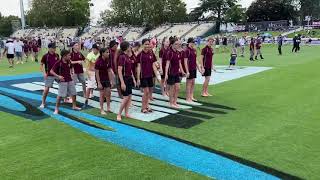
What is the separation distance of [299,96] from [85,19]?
280 feet

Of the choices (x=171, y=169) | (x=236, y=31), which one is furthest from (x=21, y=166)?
(x=236, y=31)

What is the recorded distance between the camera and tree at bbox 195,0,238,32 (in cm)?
8369

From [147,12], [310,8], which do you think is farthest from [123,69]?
[147,12]

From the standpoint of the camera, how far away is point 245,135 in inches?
288

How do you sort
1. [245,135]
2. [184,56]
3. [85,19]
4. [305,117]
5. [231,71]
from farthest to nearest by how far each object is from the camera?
[85,19], [231,71], [184,56], [305,117], [245,135]

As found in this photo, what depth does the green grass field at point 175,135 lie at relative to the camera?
566 centimetres

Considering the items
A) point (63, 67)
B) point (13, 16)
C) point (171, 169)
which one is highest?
point (13, 16)

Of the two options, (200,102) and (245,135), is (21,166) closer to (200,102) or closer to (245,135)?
(245,135)

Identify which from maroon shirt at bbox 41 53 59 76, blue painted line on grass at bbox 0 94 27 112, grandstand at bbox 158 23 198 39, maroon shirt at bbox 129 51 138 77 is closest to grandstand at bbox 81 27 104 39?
grandstand at bbox 158 23 198 39

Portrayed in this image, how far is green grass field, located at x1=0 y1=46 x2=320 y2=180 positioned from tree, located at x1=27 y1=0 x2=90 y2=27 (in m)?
83.2

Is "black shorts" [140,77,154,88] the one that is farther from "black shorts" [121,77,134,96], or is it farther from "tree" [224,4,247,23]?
"tree" [224,4,247,23]

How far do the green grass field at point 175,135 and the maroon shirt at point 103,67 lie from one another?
39.3 inches

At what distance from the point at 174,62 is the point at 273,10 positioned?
66239mm

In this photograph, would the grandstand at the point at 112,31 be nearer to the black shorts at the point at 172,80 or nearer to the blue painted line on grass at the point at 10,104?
the blue painted line on grass at the point at 10,104
